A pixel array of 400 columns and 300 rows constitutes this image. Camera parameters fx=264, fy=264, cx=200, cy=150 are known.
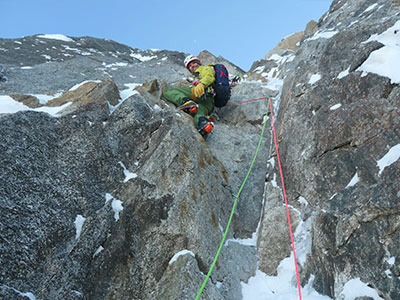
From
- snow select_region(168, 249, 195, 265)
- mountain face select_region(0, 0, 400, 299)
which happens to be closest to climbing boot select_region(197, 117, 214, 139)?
mountain face select_region(0, 0, 400, 299)

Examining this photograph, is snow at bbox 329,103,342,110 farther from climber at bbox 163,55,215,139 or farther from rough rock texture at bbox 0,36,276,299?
climber at bbox 163,55,215,139

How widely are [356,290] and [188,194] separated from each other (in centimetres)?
341

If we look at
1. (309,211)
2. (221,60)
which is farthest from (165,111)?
(221,60)

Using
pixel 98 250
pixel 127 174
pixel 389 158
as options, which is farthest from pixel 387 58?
pixel 98 250

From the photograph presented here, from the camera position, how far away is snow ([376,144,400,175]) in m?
4.83

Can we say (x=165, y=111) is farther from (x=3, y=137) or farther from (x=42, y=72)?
(x=42, y=72)

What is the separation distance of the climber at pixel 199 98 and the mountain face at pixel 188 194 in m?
0.93

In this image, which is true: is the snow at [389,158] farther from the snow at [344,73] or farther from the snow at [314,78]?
the snow at [314,78]

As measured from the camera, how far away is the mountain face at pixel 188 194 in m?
4.39

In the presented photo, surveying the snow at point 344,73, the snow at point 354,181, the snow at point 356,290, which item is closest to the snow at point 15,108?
the snow at point 354,181

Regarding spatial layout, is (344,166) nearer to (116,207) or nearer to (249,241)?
(249,241)

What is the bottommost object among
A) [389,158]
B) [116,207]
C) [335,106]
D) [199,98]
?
[116,207]

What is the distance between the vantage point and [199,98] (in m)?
9.98

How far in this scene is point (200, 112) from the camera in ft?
30.8
